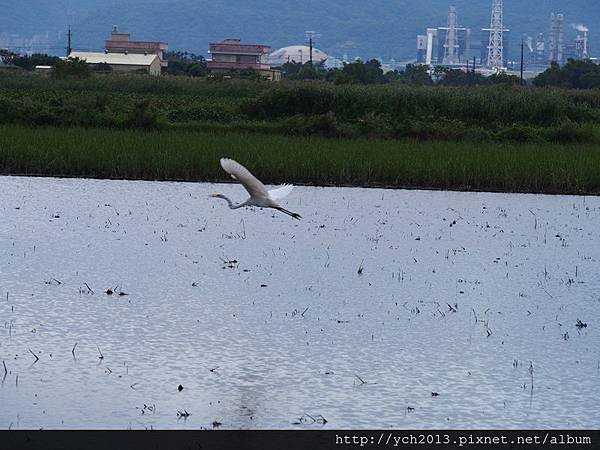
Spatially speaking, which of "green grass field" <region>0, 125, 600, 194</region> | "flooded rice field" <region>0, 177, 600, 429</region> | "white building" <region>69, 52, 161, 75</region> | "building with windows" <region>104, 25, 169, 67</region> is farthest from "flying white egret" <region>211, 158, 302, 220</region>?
"building with windows" <region>104, 25, 169, 67</region>

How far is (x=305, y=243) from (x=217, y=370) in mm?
5215

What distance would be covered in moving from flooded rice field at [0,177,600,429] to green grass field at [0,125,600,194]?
86.1 inches

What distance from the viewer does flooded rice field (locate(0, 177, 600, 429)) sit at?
20.6 ft

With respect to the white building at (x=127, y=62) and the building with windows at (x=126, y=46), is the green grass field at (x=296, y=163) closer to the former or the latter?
the white building at (x=127, y=62)

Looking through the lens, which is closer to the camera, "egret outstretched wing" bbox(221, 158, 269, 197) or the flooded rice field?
the flooded rice field

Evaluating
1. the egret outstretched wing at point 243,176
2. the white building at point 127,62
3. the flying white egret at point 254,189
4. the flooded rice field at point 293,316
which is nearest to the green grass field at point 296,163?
the flooded rice field at point 293,316

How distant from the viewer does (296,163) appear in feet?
56.4

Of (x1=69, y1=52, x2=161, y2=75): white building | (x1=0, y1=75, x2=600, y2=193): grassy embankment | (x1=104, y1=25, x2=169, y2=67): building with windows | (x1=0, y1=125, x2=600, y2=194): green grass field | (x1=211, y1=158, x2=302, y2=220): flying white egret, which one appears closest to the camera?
(x1=211, y1=158, x2=302, y2=220): flying white egret

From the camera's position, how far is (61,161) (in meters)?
16.9

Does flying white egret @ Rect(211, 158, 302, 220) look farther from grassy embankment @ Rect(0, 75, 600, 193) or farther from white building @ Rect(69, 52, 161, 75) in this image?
white building @ Rect(69, 52, 161, 75)

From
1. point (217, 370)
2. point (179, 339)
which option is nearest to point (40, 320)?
point (179, 339)

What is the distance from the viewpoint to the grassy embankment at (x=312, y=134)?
17078 mm

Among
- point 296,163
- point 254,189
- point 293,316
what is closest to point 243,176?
point 254,189
